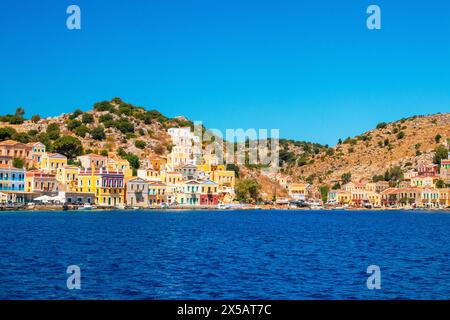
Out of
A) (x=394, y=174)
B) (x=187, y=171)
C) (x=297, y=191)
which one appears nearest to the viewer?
(x=187, y=171)

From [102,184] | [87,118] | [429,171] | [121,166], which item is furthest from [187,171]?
[429,171]

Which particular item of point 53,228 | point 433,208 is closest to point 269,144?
point 433,208

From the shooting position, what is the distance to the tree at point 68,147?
118000 mm

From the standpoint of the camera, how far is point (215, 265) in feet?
107

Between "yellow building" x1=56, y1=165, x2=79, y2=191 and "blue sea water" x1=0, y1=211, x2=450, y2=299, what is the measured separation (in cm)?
4882

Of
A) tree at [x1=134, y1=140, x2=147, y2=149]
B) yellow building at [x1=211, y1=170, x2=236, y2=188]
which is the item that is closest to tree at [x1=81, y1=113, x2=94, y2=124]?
tree at [x1=134, y1=140, x2=147, y2=149]

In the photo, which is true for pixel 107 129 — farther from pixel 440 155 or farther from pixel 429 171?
pixel 440 155

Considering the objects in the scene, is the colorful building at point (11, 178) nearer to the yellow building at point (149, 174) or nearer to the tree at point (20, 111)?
the yellow building at point (149, 174)

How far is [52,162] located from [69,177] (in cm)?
489

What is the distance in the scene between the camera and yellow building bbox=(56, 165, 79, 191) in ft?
332

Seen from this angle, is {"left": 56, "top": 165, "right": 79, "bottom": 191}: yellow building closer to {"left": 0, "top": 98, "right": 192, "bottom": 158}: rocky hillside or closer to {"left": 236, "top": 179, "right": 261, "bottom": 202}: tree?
{"left": 0, "top": 98, "right": 192, "bottom": 158}: rocky hillside

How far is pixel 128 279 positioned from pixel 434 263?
16.6 metres

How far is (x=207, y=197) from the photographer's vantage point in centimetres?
11650
